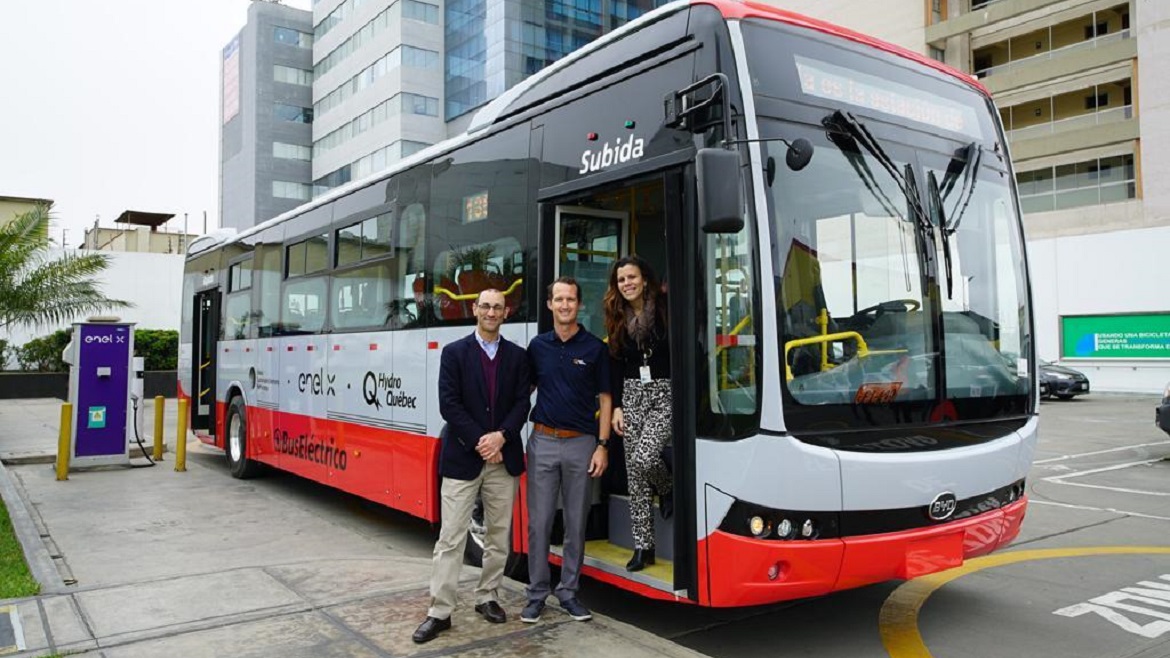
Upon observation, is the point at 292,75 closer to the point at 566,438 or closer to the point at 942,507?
the point at 566,438

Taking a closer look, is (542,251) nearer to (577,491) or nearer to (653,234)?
(653,234)

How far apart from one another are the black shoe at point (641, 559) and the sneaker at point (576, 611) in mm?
346

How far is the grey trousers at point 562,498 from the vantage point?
198 inches

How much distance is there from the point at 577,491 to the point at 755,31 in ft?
8.88

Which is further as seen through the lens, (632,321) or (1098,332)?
(1098,332)

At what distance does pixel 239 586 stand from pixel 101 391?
25.7 feet

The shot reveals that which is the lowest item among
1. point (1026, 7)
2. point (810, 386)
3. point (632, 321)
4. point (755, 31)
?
point (810, 386)

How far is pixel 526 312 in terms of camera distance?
596cm

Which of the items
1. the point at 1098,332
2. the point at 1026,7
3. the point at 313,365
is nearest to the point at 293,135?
the point at 1026,7

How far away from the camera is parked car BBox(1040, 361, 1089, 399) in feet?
90.1

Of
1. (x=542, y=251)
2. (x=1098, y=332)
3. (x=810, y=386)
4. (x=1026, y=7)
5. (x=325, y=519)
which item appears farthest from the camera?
(x=1026, y=7)

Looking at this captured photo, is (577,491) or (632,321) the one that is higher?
(632,321)

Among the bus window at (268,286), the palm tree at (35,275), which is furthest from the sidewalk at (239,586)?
the palm tree at (35,275)

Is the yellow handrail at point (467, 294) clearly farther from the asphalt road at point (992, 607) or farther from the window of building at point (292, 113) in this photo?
the window of building at point (292, 113)
